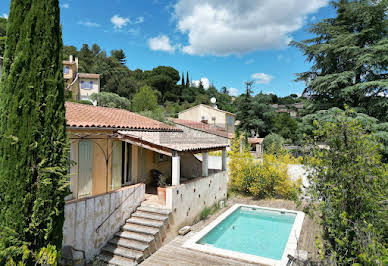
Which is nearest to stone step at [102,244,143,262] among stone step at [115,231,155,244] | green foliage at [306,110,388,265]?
stone step at [115,231,155,244]

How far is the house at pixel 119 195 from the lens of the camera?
9219mm

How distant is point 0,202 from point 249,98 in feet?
180

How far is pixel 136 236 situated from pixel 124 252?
846 mm

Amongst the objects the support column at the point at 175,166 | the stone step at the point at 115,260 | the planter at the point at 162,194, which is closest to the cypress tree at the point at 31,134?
the stone step at the point at 115,260

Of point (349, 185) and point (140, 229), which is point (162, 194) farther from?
point (349, 185)

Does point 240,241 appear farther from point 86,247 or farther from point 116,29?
point 116,29

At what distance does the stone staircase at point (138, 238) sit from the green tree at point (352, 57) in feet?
67.2

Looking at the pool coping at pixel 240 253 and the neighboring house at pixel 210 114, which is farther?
the neighboring house at pixel 210 114

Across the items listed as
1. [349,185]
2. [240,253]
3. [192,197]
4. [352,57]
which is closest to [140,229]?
[192,197]

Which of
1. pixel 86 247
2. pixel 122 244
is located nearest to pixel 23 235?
pixel 86 247

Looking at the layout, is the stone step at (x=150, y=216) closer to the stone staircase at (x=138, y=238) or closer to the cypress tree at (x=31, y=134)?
the stone staircase at (x=138, y=238)

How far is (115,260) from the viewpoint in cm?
942

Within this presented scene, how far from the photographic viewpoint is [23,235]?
19.3ft

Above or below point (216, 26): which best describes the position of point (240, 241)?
below
